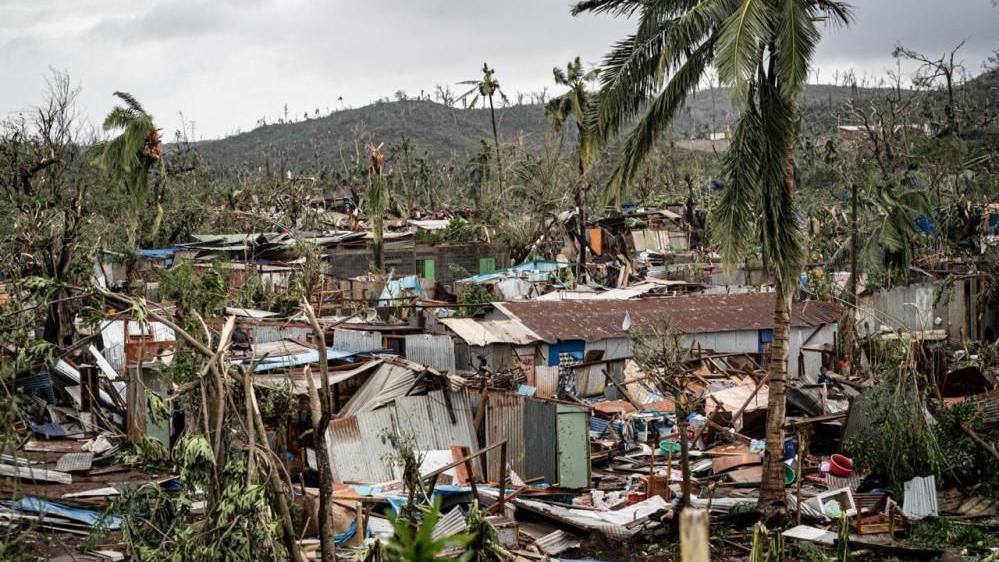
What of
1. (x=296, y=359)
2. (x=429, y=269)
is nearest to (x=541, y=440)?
(x=296, y=359)

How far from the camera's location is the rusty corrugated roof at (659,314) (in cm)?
2036

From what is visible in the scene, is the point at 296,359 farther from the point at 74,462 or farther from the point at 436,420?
the point at 74,462

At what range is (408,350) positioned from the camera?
1808 centimetres

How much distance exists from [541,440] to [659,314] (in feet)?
26.8

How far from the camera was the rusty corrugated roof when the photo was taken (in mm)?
20359

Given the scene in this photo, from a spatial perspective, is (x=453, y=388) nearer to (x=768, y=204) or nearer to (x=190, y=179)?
(x=768, y=204)

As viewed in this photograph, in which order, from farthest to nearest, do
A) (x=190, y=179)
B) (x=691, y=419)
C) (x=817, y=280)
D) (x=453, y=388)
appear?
(x=190, y=179), (x=817, y=280), (x=691, y=419), (x=453, y=388)

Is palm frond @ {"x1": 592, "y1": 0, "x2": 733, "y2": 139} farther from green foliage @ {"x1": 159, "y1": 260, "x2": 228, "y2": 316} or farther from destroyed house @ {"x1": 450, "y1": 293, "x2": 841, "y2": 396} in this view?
destroyed house @ {"x1": 450, "y1": 293, "x2": 841, "y2": 396}

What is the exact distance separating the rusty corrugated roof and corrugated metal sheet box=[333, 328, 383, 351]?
11.4ft

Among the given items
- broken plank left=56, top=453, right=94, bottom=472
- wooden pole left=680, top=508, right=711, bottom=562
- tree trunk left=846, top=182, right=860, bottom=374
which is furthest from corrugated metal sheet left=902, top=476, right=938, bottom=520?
wooden pole left=680, top=508, right=711, bottom=562

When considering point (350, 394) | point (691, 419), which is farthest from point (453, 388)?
point (691, 419)

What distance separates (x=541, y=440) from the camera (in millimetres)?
14555

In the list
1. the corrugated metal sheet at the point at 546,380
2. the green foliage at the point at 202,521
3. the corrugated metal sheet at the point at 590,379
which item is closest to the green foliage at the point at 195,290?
the green foliage at the point at 202,521

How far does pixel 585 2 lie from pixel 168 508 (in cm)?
792
